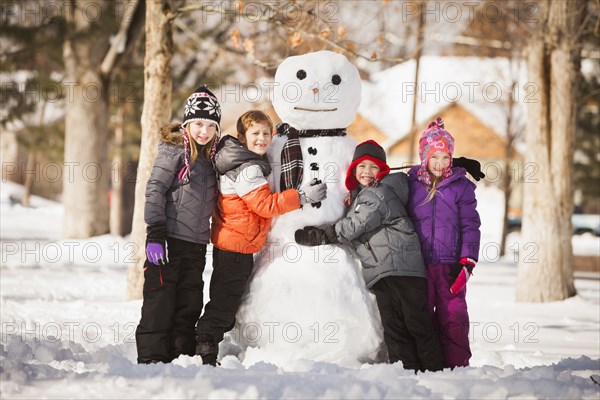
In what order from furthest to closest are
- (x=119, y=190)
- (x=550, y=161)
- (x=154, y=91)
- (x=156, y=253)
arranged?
1. (x=119, y=190)
2. (x=550, y=161)
3. (x=154, y=91)
4. (x=156, y=253)

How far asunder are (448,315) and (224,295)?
4.81 feet

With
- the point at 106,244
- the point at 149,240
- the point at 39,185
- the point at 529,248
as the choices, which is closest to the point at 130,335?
the point at 149,240

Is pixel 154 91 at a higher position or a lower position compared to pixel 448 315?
higher

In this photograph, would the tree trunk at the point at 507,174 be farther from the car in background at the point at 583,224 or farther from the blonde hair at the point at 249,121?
the blonde hair at the point at 249,121

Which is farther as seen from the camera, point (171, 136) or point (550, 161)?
point (550, 161)

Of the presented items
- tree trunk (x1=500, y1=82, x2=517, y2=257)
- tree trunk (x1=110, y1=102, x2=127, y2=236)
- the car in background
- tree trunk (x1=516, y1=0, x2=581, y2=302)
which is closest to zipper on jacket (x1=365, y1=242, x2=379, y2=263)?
tree trunk (x1=516, y1=0, x2=581, y2=302)

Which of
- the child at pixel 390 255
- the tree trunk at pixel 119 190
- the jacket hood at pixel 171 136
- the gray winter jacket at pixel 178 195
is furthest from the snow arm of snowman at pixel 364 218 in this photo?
the tree trunk at pixel 119 190

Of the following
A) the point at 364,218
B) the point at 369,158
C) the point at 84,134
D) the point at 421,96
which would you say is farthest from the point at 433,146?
the point at 421,96

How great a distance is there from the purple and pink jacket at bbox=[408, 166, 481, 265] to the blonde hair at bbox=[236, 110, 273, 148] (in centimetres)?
110

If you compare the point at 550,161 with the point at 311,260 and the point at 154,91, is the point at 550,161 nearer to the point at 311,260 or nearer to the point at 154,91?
the point at 154,91

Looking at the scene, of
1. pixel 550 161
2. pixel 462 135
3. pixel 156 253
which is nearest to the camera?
pixel 156 253

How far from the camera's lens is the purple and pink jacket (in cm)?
449

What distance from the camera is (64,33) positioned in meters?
12.2

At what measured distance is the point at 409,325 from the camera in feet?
14.2
